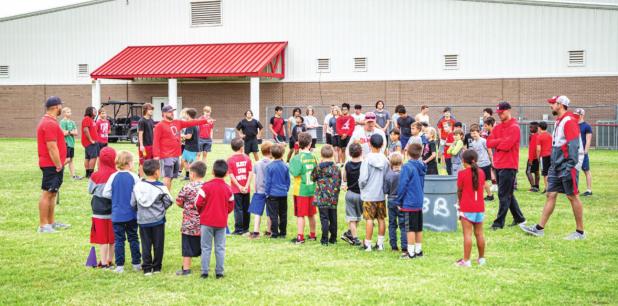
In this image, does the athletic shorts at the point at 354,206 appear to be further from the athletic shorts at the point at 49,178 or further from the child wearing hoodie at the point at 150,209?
the athletic shorts at the point at 49,178

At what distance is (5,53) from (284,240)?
39.7m

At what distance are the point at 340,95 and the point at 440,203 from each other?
86.9ft

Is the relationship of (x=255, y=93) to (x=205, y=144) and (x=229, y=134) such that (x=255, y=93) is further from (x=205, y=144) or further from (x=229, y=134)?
(x=205, y=144)

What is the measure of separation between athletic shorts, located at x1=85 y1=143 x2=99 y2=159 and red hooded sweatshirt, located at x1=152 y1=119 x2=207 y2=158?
4.47 meters

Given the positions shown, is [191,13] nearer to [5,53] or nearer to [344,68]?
[344,68]

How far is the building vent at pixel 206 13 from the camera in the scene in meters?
39.1

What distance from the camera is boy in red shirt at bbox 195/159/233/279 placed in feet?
25.6

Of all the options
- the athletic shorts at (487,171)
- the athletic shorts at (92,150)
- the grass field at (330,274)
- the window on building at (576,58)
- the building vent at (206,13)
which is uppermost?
the building vent at (206,13)

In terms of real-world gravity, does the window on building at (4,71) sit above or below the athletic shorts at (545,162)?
above

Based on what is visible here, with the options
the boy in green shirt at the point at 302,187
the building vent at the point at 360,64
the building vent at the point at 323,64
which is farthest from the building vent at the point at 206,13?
the boy in green shirt at the point at 302,187

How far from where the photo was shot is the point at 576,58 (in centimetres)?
3278

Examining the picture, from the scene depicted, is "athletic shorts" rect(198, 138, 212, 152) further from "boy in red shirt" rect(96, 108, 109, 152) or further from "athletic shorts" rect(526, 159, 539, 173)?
"athletic shorts" rect(526, 159, 539, 173)

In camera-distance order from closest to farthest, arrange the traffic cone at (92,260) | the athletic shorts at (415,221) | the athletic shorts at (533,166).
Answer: the traffic cone at (92,260) < the athletic shorts at (415,221) < the athletic shorts at (533,166)

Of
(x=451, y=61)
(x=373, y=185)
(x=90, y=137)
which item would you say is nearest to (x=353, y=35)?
(x=451, y=61)
